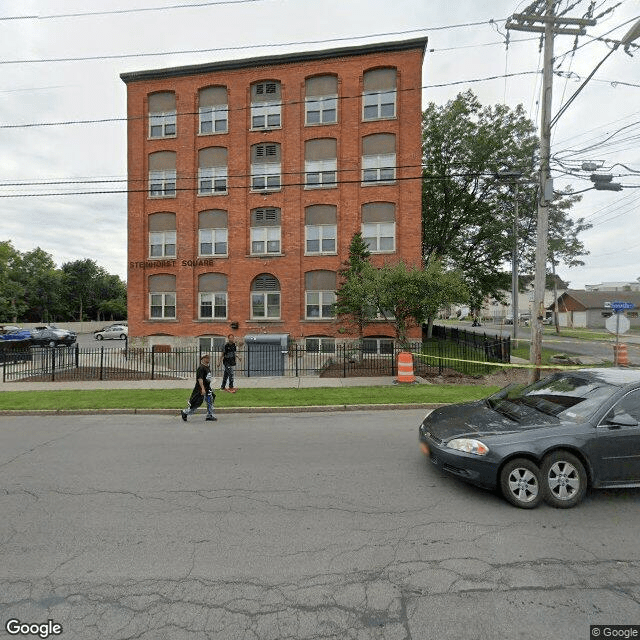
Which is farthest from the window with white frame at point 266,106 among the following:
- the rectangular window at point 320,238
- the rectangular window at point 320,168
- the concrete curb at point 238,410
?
the concrete curb at point 238,410

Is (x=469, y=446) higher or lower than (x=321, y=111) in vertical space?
lower

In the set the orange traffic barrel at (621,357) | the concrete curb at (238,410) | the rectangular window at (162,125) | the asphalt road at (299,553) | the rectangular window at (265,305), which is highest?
the rectangular window at (162,125)

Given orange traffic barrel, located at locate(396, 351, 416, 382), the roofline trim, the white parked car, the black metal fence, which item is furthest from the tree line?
orange traffic barrel, located at locate(396, 351, 416, 382)

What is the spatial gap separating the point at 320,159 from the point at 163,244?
11.1 meters

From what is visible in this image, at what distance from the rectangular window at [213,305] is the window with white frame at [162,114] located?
33.9 feet

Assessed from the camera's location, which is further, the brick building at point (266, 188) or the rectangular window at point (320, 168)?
the rectangular window at point (320, 168)

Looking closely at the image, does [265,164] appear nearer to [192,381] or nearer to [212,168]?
[212,168]

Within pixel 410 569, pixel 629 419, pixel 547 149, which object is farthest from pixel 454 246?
pixel 410 569

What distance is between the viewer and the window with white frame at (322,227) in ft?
71.6

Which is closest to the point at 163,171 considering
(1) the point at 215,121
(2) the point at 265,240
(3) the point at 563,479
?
(1) the point at 215,121

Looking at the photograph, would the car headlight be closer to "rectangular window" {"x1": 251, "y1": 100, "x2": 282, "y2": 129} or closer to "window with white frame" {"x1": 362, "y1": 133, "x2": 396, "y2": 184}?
"window with white frame" {"x1": 362, "y1": 133, "x2": 396, "y2": 184}

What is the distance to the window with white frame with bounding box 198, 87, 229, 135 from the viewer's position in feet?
73.9

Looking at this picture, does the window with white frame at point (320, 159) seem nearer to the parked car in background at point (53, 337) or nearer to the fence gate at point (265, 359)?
the fence gate at point (265, 359)

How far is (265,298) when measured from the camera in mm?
22391
